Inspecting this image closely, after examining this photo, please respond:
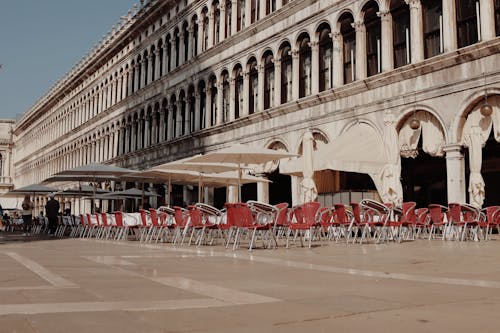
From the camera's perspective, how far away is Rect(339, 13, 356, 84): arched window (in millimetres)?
22984

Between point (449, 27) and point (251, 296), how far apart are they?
1587 cm

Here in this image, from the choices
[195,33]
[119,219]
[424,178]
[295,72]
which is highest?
[195,33]

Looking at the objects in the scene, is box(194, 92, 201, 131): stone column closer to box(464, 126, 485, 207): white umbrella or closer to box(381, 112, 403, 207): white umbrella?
box(381, 112, 403, 207): white umbrella

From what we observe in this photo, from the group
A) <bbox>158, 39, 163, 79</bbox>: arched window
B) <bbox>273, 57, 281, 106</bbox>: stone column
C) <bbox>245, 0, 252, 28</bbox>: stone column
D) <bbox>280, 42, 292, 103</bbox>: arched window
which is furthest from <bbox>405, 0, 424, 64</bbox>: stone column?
<bbox>158, 39, 163, 79</bbox>: arched window

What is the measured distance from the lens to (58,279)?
6.34 meters

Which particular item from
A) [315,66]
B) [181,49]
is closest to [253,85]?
[315,66]

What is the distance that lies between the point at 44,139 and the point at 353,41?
5736cm

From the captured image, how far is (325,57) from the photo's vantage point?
24547mm

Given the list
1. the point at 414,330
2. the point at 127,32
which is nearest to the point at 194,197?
the point at 127,32

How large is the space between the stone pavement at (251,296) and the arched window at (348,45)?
49.6ft

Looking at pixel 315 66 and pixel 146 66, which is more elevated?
pixel 146 66

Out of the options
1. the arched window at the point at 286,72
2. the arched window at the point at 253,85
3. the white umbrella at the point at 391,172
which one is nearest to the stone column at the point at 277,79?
the arched window at the point at 286,72

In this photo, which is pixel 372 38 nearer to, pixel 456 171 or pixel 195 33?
pixel 456 171

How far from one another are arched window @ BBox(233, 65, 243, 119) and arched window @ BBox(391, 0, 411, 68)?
10817mm
